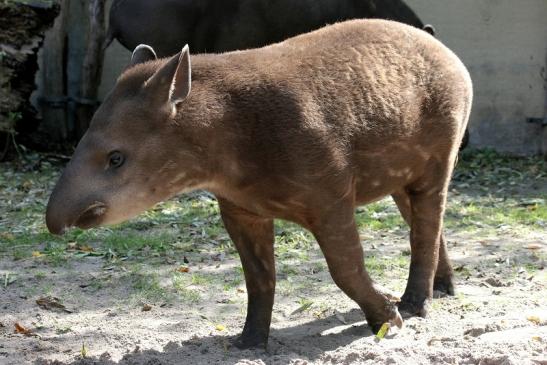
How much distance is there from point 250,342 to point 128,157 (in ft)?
4.39

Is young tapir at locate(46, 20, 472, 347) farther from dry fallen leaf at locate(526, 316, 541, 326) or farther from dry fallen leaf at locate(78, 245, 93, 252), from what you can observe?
dry fallen leaf at locate(78, 245, 93, 252)

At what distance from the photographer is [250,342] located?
4.83m

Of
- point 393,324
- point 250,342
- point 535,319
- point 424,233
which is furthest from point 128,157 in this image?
point 535,319

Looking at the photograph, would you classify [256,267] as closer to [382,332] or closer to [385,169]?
[382,332]

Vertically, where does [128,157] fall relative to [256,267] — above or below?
above

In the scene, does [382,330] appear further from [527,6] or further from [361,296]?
[527,6]

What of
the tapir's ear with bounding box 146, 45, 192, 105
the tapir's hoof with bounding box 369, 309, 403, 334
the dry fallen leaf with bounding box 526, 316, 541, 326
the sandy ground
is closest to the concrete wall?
the sandy ground

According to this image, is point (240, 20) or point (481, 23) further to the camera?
point (481, 23)

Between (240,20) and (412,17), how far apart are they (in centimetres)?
210

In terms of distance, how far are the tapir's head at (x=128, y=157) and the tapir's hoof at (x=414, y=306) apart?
1.83m

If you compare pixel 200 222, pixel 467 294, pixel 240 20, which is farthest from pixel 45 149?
pixel 467 294

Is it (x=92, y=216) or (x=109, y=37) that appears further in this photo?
(x=109, y=37)

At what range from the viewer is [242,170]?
168 inches

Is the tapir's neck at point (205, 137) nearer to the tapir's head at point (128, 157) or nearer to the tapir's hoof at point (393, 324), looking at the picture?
the tapir's head at point (128, 157)
